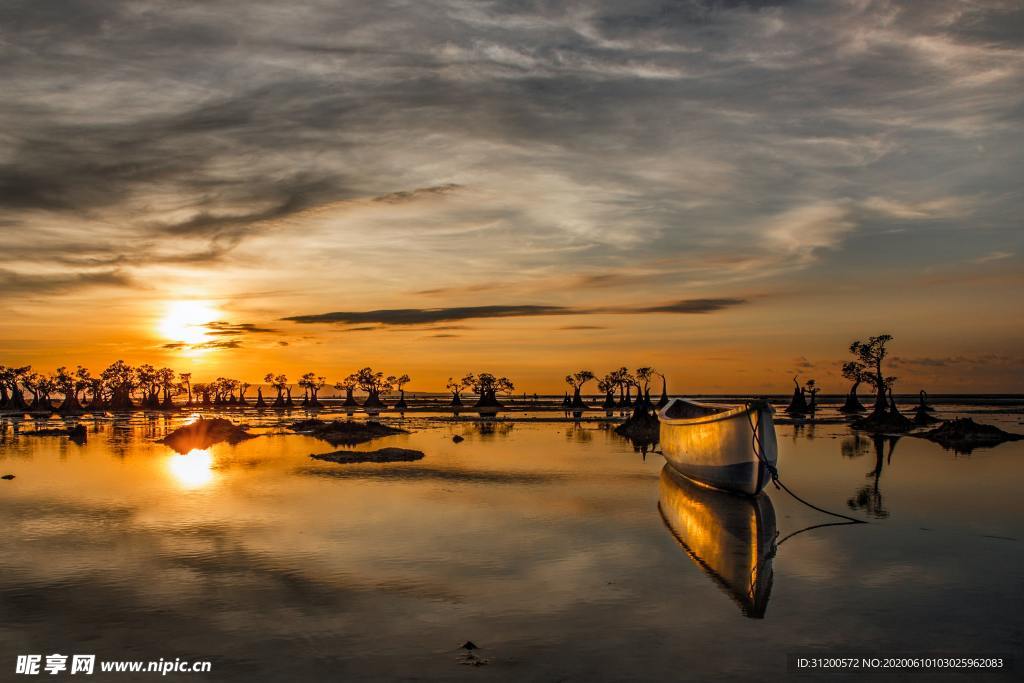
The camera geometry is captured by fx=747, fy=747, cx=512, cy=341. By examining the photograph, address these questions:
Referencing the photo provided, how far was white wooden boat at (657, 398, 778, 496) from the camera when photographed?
86.2 ft

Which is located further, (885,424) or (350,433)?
(885,424)

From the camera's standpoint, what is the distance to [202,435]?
5919cm

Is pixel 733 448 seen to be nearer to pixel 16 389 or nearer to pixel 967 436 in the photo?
pixel 967 436

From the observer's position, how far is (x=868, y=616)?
13.7 meters

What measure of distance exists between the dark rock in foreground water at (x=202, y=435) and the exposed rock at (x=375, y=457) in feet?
52.1

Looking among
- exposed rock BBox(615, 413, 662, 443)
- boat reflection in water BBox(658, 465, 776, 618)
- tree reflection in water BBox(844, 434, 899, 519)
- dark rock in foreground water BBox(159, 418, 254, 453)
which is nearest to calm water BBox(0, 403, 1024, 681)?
boat reflection in water BBox(658, 465, 776, 618)

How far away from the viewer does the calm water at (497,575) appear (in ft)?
39.7

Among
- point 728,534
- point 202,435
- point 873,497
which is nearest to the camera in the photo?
point 728,534

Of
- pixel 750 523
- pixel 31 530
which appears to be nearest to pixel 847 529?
pixel 750 523

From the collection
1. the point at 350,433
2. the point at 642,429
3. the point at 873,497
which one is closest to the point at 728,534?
the point at 873,497

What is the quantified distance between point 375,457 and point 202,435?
76.3ft

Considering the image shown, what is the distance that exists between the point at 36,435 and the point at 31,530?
5561cm

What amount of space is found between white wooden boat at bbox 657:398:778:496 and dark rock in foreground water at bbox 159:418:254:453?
37.8 meters

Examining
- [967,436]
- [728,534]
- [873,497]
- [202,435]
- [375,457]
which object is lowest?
[967,436]
